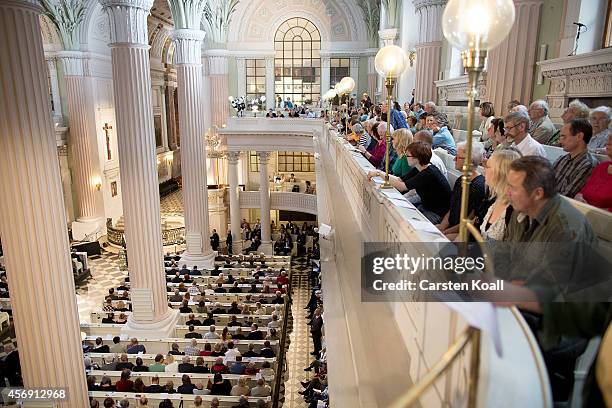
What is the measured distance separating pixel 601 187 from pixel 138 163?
25.9 feet

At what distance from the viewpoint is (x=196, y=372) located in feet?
26.6

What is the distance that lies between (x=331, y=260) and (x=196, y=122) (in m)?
9.87

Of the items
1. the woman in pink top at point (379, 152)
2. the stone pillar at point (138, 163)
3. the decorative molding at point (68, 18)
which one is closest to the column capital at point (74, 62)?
the decorative molding at point (68, 18)

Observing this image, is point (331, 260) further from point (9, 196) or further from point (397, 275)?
point (9, 196)

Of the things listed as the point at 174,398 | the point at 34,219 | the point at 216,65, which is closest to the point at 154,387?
the point at 174,398

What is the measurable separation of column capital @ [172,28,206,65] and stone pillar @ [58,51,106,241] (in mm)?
7683

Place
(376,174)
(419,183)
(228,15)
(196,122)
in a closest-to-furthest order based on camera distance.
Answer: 1. (419,183)
2. (376,174)
3. (196,122)
4. (228,15)

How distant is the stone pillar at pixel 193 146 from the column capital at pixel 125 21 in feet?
15.7

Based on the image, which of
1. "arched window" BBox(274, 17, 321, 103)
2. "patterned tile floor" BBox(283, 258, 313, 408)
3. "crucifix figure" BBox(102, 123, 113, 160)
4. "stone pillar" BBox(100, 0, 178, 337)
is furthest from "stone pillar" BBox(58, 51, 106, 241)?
"stone pillar" BBox(100, 0, 178, 337)

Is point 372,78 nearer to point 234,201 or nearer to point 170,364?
point 234,201

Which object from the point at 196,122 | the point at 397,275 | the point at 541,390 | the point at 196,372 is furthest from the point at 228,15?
the point at 541,390

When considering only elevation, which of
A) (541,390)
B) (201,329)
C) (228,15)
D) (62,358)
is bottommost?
(201,329)

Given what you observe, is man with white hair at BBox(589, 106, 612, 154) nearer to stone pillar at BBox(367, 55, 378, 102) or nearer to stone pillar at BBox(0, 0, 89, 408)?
stone pillar at BBox(0, 0, 89, 408)

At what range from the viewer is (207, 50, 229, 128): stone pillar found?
73.3 feet
